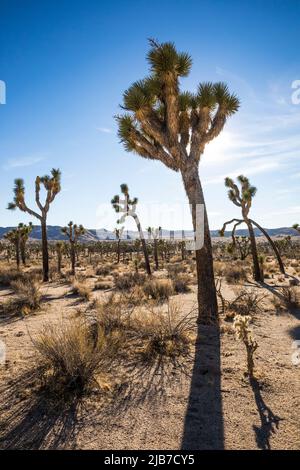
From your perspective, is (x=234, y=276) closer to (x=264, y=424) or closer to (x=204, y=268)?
(x=204, y=268)

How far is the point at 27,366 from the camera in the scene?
472 cm

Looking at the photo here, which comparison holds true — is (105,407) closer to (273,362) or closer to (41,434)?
(41,434)

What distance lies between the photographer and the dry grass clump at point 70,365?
3883 mm

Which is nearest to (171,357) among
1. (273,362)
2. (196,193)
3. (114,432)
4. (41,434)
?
(273,362)

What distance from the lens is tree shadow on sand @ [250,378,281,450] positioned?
2916 millimetres

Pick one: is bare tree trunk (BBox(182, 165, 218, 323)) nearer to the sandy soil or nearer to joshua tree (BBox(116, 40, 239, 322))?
joshua tree (BBox(116, 40, 239, 322))

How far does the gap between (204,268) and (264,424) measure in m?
4.25

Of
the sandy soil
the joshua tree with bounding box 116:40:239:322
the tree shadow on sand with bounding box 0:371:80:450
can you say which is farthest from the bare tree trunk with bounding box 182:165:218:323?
the tree shadow on sand with bounding box 0:371:80:450

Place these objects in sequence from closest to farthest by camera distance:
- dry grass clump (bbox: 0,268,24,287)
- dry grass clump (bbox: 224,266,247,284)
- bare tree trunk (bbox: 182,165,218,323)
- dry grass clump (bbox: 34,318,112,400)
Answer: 1. dry grass clump (bbox: 34,318,112,400)
2. bare tree trunk (bbox: 182,165,218,323)
3. dry grass clump (bbox: 224,266,247,284)
4. dry grass clump (bbox: 0,268,24,287)

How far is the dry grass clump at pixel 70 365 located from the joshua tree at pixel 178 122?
3.62 m

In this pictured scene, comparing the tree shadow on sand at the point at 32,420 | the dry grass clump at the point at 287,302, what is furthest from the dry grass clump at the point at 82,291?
the tree shadow on sand at the point at 32,420

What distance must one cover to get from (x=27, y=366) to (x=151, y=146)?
6000 millimetres
